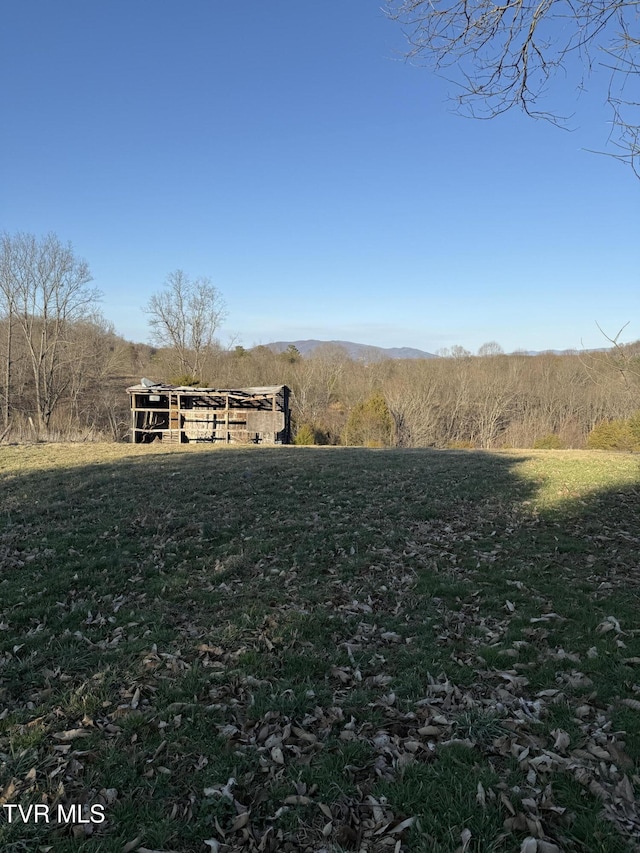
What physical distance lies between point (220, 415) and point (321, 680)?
85.4ft

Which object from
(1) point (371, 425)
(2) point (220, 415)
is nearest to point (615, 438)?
(1) point (371, 425)

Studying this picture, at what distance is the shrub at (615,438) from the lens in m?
22.1

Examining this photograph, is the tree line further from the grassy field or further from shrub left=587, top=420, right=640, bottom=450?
the grassy field

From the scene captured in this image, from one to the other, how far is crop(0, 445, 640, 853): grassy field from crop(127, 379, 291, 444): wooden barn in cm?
2049

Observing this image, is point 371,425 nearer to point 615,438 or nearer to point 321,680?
point 615,438

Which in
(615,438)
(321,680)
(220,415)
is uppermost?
(220,415)

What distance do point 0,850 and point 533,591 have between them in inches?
172

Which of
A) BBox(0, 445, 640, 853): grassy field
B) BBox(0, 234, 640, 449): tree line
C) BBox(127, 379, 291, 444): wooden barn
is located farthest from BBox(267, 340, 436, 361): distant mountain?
BBox(0, 445, 640, 853): grassy field

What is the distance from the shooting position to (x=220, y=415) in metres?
28.5

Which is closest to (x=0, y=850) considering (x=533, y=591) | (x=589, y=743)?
(x=589, y=743)

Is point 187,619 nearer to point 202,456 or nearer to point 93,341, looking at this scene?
point 202,456

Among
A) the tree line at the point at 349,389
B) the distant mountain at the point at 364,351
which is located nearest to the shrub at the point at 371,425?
the tree line at the point at 349,389

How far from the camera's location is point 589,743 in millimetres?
2555

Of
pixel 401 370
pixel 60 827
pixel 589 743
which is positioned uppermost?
pixel 401 370
